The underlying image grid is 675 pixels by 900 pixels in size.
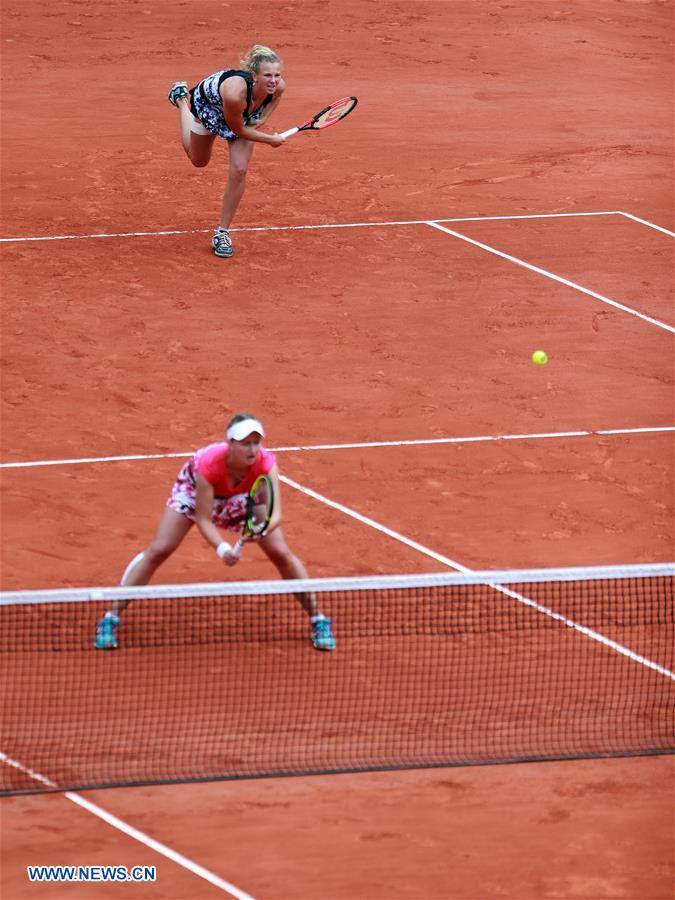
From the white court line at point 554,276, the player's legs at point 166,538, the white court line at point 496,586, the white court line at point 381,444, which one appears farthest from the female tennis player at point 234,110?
the player's legs at point 166,538

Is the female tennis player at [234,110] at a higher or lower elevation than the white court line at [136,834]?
higher

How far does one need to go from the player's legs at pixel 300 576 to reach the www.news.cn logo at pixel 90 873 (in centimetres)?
188

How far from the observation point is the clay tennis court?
6.77 metres

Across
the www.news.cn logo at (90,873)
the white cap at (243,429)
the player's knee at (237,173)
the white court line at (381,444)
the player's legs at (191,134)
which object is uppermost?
the player's legs at (191,134)

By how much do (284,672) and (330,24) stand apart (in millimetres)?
13971

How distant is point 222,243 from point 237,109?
1.41 meters

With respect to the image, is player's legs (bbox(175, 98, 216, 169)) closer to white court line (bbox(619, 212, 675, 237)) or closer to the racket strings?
the racket strings

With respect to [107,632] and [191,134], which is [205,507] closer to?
[107,632]

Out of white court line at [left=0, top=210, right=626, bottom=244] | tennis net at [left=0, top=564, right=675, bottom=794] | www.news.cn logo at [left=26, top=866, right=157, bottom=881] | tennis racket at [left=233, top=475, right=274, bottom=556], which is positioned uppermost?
white court line at [left=0, top=210, right=626, bottom=244]

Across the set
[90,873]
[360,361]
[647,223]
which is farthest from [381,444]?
[647,223]

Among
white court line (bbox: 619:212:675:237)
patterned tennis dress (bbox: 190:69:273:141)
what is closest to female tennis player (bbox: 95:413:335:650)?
patterned tennis dress (bbox: 190:69:273:141)

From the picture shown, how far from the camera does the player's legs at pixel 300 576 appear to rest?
7.71 metres

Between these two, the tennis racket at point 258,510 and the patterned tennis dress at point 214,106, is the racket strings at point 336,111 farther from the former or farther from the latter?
the tennis racket at point 258,510

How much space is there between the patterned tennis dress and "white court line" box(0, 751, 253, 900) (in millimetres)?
6760
